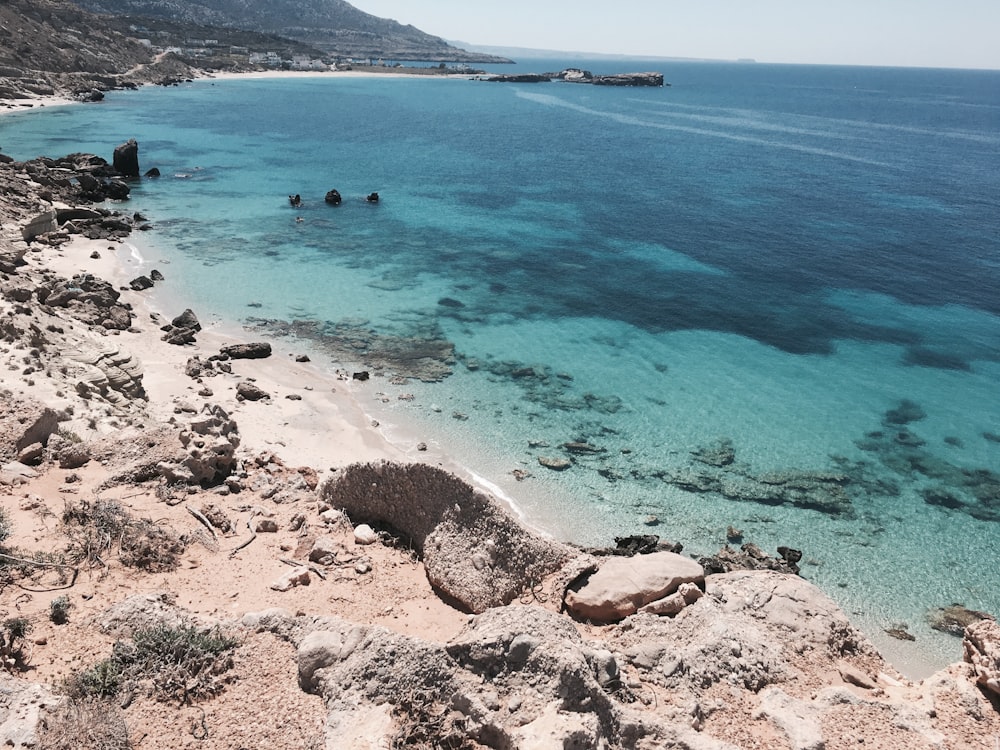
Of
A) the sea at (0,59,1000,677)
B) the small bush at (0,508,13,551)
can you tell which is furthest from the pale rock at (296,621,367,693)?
the sea at (0,59,1000,677)

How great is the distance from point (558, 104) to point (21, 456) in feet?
441

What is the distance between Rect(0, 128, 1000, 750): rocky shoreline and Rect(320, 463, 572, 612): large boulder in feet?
0.12

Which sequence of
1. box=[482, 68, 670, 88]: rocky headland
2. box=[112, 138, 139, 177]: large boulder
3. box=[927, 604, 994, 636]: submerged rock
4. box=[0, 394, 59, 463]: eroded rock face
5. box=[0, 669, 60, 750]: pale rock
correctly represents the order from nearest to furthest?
box=[0, 669, 60, 750]: pale rock
box=[0, 394, 59, 463]: eroded rock face
box=[927, 604, 994, 636]: submerged rock
box=[112, 138, 139, 177]: large boulder
box=[482, 68, 670, 88]: rocky headland

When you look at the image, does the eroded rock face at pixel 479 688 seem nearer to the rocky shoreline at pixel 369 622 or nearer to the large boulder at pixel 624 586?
the rocky shoreline at pixel 369 622

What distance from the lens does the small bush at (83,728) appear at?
685 centimetres

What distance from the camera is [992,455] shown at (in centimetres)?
2336

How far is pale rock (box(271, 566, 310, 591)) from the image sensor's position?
10422 mm

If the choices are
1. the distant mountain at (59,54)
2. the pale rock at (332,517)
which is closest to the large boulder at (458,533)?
the pale rock at (332,517)

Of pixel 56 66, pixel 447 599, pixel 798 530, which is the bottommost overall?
pixel 798 530

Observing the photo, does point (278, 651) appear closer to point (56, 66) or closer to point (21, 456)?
point (21, 456)

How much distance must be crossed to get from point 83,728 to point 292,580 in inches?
148

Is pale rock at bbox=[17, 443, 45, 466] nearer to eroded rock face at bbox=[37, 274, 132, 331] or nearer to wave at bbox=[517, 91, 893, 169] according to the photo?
eroded rock face at bbox=[37, 274, 132, 331]

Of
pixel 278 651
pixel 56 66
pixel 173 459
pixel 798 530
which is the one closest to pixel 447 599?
pixel 278 651

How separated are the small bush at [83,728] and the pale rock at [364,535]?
501 centimetres
